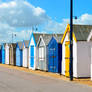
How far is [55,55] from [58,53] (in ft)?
2.20

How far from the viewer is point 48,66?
24.2 m

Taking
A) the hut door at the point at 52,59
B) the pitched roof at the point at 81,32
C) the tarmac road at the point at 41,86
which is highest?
the pitched roof at the point at 81,32

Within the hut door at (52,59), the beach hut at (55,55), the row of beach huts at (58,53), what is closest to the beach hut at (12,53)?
the row of beach huts at (58,53)

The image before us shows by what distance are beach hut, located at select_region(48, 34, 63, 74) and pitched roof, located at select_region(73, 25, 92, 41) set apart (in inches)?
114

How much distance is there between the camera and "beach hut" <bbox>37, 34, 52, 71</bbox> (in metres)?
24.8

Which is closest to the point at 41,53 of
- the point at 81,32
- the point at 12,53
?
the point at 81,32

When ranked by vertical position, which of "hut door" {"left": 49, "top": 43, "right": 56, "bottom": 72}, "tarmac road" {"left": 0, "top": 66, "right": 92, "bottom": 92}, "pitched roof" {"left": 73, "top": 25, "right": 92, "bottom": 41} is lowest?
"tarmac road" {"left": 0, "top": 66, "right": 92, "bottom": 92}

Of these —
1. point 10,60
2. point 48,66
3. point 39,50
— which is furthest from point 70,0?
point 10,60

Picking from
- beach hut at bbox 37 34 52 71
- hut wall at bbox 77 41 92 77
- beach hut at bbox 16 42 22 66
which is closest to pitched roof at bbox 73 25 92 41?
hut wall at bbox 77 41 92 77

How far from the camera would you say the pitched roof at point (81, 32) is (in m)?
18.4

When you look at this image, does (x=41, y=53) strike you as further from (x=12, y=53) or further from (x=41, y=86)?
(x=41, y=86)

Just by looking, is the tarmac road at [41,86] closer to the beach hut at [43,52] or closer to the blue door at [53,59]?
the blue door at [53,59]

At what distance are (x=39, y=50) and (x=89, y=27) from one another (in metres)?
8.49

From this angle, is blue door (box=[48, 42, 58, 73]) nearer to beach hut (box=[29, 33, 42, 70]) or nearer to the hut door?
the hut door
